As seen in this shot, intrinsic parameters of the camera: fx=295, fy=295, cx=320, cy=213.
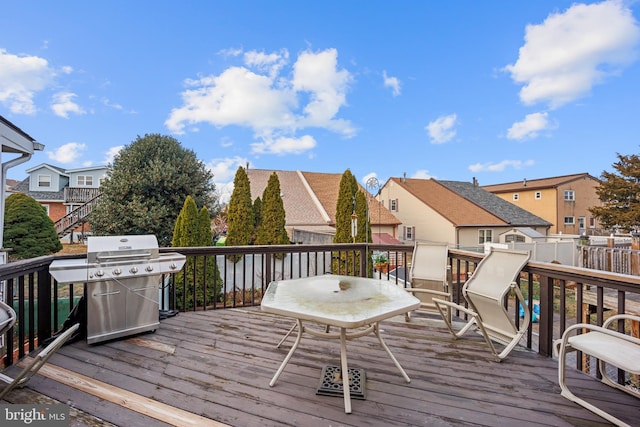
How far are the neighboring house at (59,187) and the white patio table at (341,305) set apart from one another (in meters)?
19.1

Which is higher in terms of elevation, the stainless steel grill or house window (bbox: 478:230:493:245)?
the stainless steel grill

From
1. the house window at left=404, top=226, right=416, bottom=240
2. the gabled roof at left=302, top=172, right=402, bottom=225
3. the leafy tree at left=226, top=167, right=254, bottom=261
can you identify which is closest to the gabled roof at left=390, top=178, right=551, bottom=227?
the house window at left=404, top=226, right=416, bottom=240

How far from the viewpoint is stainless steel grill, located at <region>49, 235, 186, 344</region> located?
2.58m

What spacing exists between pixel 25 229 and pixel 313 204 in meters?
11.2

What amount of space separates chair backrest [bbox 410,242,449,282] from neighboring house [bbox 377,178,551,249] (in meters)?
13.3

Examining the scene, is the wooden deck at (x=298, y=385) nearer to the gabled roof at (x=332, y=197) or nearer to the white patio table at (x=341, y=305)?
the white patio table at (x=341, y=305)

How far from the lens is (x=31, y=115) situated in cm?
680

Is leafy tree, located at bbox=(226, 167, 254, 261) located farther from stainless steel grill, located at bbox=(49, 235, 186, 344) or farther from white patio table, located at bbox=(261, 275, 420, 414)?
white patio table, located at bbox=(261, 275, 420, 414)

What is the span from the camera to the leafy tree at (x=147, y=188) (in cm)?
1079

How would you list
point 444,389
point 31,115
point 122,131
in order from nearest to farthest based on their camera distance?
point 444,389 < point 31,115 < point 122,131

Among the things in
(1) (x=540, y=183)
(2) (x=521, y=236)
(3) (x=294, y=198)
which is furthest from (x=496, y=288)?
(1) (x=540, y=183)

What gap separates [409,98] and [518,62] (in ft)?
10.6

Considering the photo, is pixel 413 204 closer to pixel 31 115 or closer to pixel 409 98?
pixel 409 98

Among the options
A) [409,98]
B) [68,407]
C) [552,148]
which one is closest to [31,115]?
[68,407]
